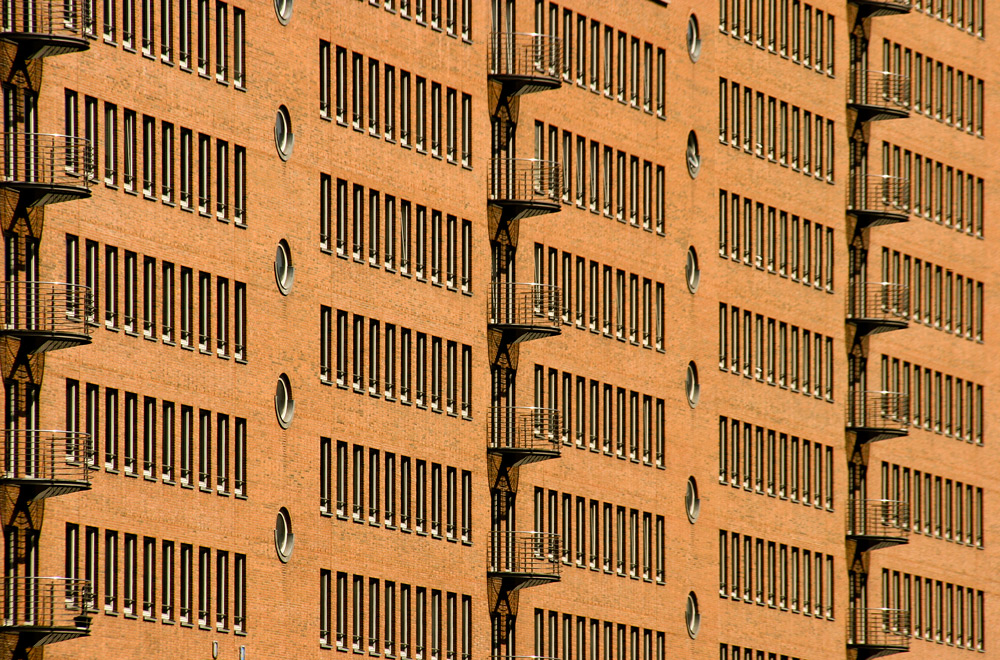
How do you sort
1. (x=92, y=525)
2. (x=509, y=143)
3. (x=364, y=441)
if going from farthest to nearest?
(x=509, y=143), (x=364, y=441), (x=92, y=525)

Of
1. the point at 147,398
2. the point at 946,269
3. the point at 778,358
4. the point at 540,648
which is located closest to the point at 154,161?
the point at 147,398

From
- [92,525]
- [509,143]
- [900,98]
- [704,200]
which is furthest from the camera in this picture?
[900,98]

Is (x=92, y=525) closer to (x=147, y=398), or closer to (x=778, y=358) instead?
(x=147, y=398)

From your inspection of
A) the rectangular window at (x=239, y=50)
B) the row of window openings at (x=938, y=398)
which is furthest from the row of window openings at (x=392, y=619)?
the row of window openings at (x=938, y=398)

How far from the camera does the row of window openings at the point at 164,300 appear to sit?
104 m

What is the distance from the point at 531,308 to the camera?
12319 centimetres

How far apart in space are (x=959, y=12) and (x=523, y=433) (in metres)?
35.1

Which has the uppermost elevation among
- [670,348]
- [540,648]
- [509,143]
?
[509,143]

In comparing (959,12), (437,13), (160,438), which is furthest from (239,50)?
(959,12)

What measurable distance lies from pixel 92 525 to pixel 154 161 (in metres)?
10.7

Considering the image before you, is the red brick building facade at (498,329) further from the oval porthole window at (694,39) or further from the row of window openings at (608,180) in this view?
the oval porthole window at (694,39)

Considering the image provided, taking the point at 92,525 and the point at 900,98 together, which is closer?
the point at 92,525

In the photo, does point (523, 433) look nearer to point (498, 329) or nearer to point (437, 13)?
point (498, 329)

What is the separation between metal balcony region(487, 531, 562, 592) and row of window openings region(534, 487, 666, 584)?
1.43ft
